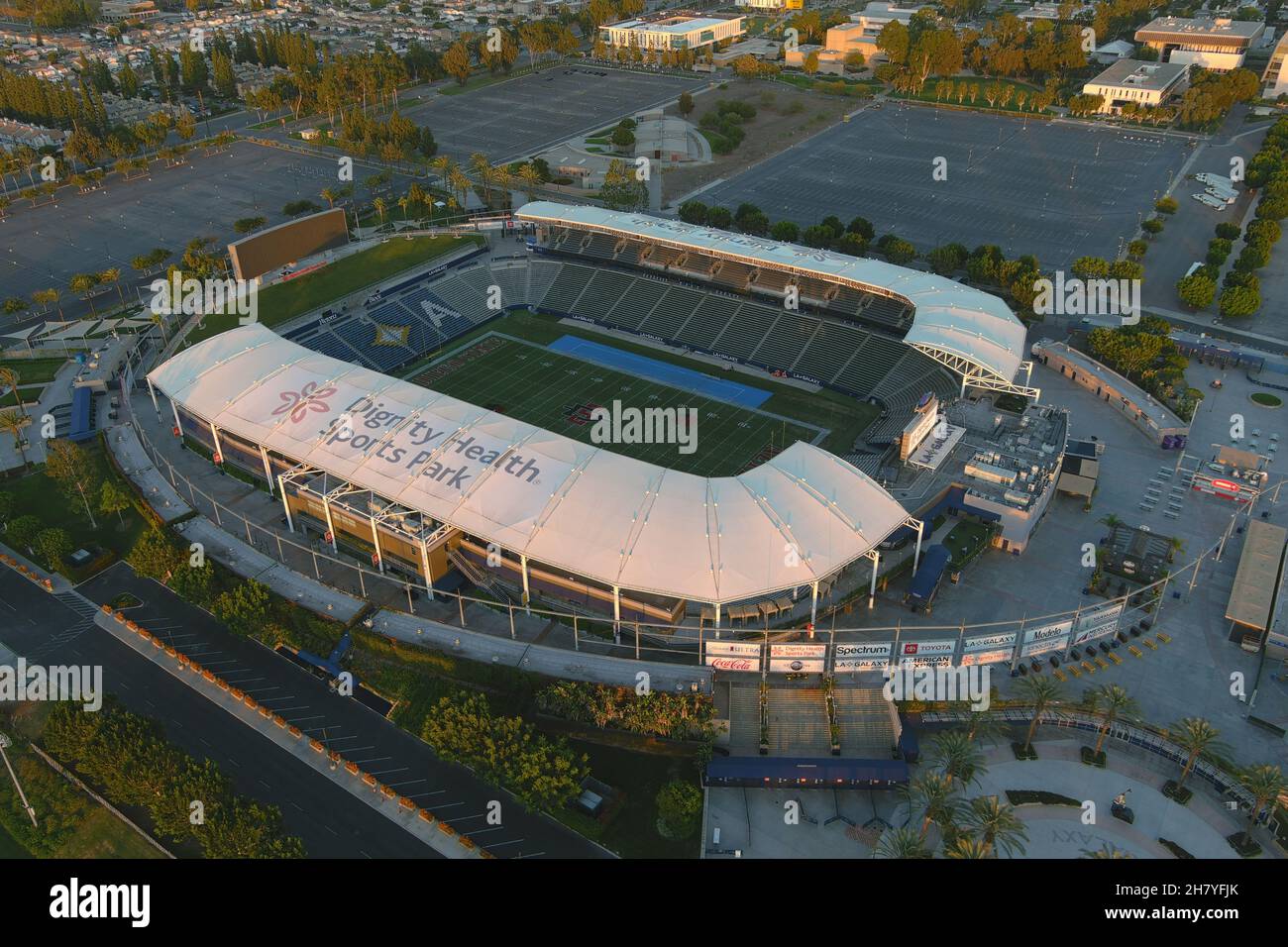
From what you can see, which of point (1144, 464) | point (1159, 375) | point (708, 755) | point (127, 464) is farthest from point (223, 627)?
point (1159, 375)

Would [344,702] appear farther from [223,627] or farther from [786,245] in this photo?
[786,245]

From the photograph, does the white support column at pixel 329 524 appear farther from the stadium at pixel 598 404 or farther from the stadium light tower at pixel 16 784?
the stadium light tower at pixel 16 784

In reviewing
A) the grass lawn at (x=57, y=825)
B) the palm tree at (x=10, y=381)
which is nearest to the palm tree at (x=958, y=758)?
the grass lawn at (x=57, y=825)

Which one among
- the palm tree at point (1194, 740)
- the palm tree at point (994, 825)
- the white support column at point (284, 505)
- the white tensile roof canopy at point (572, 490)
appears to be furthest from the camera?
the white support column at point (284, 505)

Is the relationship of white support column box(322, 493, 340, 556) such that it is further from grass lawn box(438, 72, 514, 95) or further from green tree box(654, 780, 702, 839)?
grass lawn box(438, 72, 514, 95)

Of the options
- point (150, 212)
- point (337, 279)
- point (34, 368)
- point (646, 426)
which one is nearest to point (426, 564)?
point (646, 426)

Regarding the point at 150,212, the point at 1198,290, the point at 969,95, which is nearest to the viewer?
the point at 1198,290

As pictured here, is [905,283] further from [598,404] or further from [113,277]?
[113,277]
